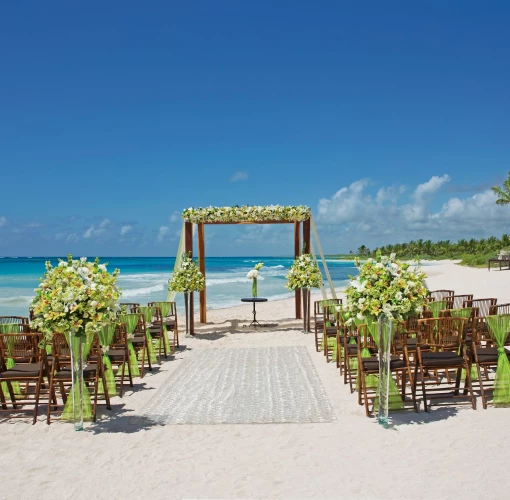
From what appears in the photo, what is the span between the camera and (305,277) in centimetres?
1260

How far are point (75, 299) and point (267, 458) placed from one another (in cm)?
232

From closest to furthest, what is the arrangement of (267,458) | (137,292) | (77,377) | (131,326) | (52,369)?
(267,458) < (77,377) < (52,369) < (131,326) < (137,292)

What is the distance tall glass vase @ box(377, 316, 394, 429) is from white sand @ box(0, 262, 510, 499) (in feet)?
0.47

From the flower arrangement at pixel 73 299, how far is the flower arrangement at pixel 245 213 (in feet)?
27.8

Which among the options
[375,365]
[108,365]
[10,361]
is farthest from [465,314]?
[10,361]

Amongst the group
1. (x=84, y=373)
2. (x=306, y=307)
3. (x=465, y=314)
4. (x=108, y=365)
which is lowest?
(x=108, y=365)

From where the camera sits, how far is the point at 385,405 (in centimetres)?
540

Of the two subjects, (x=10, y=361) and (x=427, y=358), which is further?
(x=10, y=361)

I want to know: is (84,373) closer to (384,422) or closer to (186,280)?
(384,422)

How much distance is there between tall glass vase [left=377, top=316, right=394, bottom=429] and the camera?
539cm

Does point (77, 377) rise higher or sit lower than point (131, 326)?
lower

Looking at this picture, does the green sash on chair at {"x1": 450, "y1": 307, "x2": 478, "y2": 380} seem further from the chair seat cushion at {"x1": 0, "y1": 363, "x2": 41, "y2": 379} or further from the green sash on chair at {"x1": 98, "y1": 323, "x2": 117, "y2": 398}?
the chair seat cushion at {"x1": 0, "y1": 363, "x2": 41, "y2": 379}

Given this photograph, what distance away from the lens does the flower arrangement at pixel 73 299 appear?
5105 mm

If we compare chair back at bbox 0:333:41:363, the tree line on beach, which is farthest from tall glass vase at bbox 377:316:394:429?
the tree line on beach
